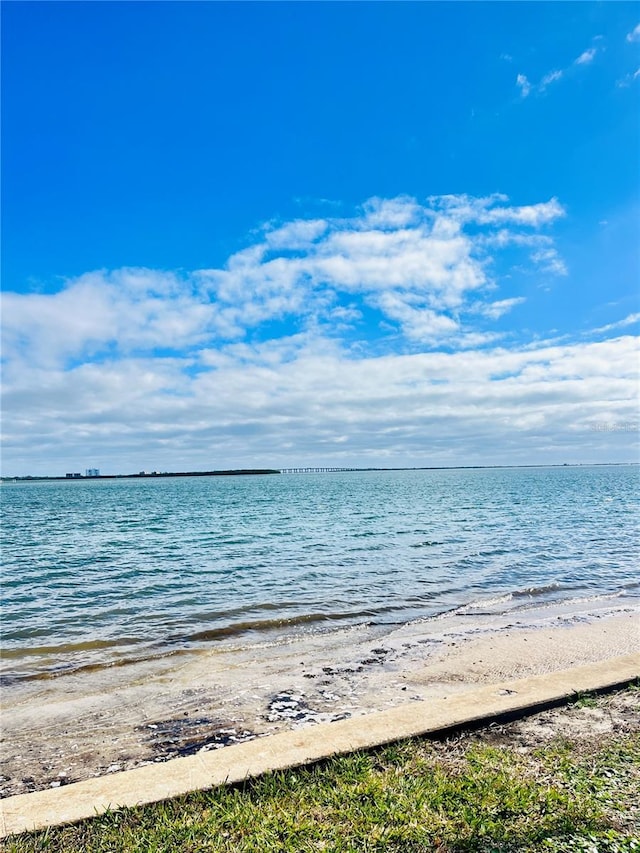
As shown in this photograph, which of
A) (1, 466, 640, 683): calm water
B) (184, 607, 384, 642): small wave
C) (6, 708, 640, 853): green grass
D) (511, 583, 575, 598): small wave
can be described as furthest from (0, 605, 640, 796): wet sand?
(511, 583, 575, 598): small wave

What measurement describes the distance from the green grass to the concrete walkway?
0.13 metres

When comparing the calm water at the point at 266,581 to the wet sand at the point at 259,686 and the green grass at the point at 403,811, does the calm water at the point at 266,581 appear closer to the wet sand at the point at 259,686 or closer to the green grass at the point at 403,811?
the wet sand at the point at 259,686

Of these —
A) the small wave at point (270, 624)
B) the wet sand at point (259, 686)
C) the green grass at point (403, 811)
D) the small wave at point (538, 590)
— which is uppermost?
the green grass at point (403, 811)

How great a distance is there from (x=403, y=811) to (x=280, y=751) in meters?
1.27

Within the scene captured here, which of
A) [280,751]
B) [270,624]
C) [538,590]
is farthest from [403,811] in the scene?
[538,590]

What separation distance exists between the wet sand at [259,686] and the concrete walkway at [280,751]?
148cm

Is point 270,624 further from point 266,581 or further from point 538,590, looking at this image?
point 538,590

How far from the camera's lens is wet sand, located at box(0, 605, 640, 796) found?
6125mm

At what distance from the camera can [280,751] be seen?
4574 mm

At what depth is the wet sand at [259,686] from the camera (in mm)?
6125

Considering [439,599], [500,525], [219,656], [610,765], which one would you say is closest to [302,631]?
[219,656]

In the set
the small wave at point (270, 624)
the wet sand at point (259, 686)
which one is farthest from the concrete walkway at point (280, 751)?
the small wave at point (270, 624)

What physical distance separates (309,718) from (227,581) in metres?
10.9

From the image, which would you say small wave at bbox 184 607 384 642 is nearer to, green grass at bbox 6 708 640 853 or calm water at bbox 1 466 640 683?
calm water at bbox 1 466 640 683
